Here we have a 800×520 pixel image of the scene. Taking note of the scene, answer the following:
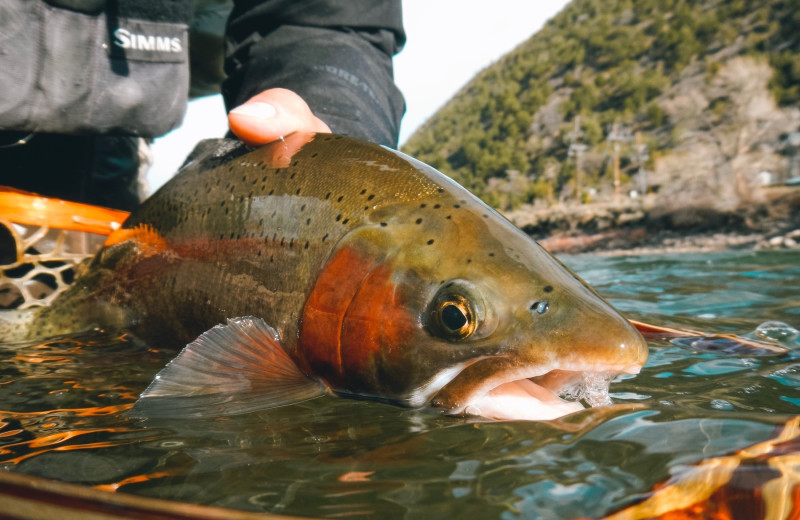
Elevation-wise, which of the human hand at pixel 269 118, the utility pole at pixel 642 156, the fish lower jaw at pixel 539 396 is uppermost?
the utility pole at pixel 642 156

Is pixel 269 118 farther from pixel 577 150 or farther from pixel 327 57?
pixel 577 150

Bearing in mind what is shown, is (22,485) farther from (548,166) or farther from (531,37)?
(531,37)

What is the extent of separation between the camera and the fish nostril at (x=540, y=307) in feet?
5.50

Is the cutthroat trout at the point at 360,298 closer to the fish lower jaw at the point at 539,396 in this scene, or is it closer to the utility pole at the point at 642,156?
the fish lower jaw at the point at 539,396

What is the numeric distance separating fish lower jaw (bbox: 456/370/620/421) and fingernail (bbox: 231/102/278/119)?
1.43 metres

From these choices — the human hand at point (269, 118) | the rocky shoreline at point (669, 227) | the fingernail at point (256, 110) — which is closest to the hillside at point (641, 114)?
the rocky shoreline at point (669, 227)

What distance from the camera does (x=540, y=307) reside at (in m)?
1.68

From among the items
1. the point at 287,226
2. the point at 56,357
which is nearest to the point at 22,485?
the point at 287,226

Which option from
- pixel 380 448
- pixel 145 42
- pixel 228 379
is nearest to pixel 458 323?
pixel 380 448

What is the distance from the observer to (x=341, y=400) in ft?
6.31

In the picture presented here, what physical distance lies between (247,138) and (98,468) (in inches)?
58.1

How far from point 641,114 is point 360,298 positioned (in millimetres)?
73319

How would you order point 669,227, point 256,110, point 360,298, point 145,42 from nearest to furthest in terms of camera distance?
point 360,298 < point 256,110 < point 145,42 < point 669,227

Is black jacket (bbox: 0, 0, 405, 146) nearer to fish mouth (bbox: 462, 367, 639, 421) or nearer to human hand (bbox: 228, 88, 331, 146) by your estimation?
human hand (bbox: 228, 88, 331, 146)
